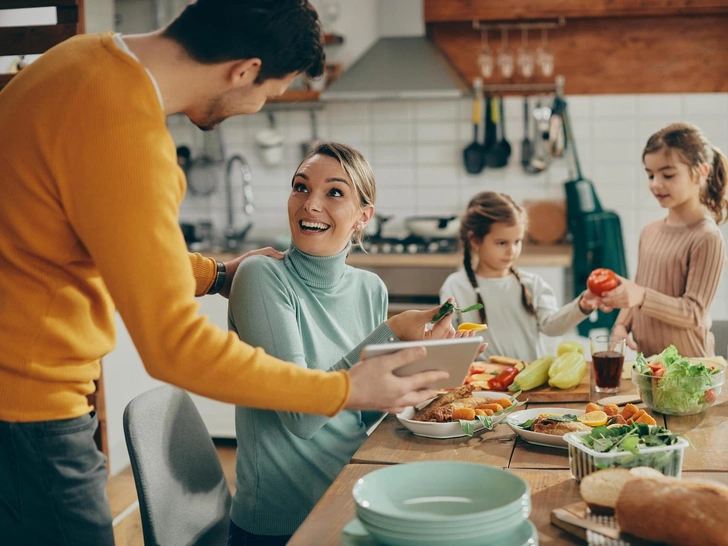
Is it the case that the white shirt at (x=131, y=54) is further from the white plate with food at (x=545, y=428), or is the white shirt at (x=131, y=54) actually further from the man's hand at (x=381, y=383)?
the white plate with food at (x=545, y=428)

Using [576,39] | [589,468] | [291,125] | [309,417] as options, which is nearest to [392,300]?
[291,125]

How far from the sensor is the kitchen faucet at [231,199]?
14.8 ft

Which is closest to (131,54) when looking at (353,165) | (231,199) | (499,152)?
(353,165)

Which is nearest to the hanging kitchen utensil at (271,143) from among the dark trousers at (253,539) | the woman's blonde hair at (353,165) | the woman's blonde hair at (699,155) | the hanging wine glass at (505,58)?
the hanging wine glass at (505,58)

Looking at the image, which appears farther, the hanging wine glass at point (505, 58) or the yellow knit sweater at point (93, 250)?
the hanging wine glass at point (505, 58)

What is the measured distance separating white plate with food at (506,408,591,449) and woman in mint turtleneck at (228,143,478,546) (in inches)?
9.9

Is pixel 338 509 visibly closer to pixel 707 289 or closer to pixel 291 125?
pixel 707 289

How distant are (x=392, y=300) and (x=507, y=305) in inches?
47.4

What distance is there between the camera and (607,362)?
1.95 metres

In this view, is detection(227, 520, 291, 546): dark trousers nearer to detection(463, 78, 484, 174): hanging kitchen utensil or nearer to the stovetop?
the stovetop

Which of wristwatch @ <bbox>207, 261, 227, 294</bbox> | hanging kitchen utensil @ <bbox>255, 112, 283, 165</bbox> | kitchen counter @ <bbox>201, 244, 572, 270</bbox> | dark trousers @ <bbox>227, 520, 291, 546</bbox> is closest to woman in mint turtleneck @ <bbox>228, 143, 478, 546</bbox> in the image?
dark trousers @ <bbox>227, 520, 291, 546</bbox>

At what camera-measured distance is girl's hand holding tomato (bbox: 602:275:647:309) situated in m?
2.42

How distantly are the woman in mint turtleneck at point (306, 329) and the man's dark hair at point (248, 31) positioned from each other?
627mm

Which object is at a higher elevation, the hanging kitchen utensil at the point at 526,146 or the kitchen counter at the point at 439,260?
the hanging kitchen utensil at the point at 526,146
